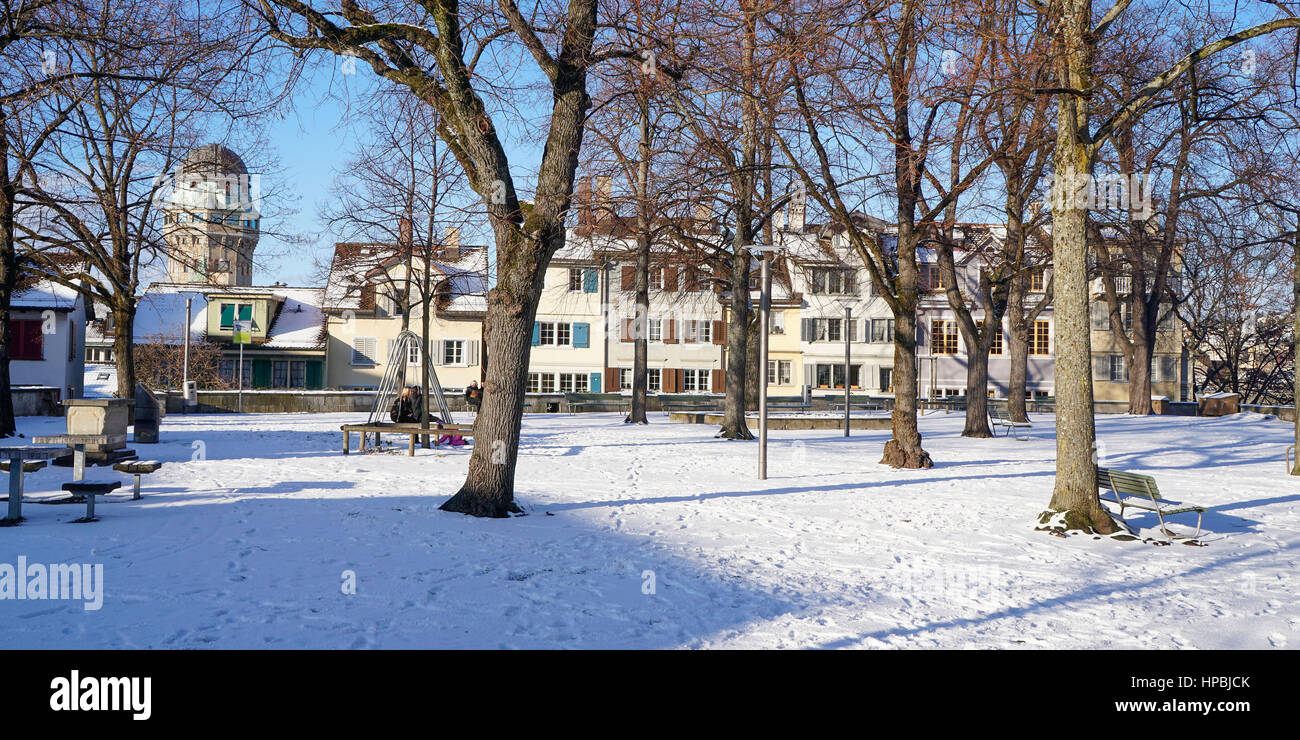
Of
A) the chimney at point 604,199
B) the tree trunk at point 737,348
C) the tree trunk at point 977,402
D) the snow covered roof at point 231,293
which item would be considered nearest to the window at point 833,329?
the snow covered roof at point 231,293

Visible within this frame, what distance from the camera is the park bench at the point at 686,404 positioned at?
138ft

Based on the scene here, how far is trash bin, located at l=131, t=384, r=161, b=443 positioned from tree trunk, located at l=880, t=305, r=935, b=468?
14.8 meters

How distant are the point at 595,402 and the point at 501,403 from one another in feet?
105

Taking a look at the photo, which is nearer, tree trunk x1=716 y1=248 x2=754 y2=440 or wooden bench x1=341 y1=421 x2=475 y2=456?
wooden bench x1=341 y1=421 x2=475 y2=456

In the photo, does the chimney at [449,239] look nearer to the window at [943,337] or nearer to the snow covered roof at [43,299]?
the snow covered roof at [43,299]

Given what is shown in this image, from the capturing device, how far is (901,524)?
36.3ft

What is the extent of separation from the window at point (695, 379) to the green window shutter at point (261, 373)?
23583 mm

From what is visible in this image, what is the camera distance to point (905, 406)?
17.5 meters

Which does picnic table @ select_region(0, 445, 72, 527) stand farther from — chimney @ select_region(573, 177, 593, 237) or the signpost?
the signpost

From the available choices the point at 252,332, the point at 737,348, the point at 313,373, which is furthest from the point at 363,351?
the point at 737,348

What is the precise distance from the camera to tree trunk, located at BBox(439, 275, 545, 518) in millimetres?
11000

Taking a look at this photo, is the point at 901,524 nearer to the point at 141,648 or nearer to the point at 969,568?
the point at 969,568

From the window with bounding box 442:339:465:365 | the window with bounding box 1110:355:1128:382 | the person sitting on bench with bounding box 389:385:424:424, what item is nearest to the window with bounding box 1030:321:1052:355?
the window with bounding box 1110:355:1128:382

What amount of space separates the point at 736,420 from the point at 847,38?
12.9m
